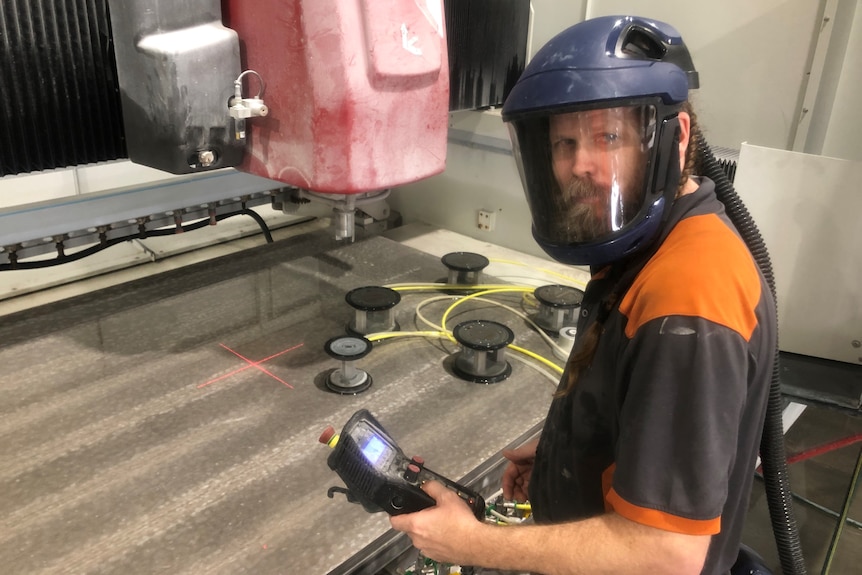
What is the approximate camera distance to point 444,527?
821mm

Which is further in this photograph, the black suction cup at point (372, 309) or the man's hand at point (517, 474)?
the black suction cup at point (372, 309)

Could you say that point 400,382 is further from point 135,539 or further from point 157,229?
point 157,229

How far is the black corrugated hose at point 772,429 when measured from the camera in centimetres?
92

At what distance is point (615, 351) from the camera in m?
0.75

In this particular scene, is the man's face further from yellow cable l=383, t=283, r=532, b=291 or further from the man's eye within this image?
yellow cable l=383, t=283, r=532, b=291

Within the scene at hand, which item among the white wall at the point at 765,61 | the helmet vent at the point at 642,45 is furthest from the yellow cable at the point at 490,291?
the helmet vent at the point at 642,45

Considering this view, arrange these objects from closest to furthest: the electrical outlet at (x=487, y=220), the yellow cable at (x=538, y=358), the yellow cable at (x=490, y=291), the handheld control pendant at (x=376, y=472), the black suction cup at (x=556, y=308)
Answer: the handheld control pendant at (x=376, y=472), the yellow cable at (x=538, y=358), the black suction cup at (x=556, y=308), the yellow cable at (x=490, y=291), the electrical outlet at (x=487, y=220)

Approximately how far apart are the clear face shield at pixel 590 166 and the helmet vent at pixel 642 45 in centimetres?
8

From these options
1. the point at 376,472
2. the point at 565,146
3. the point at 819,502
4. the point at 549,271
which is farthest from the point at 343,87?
the point at 819,502

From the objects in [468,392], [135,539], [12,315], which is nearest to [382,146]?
[468,392]

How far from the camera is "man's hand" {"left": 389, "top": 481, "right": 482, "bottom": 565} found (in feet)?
2.65

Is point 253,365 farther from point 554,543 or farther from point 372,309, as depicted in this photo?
point 554,543

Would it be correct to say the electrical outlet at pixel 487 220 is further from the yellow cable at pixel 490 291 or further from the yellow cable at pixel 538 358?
the yellow cable at pixel 538 358

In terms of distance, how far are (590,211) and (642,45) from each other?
7.8 inches
